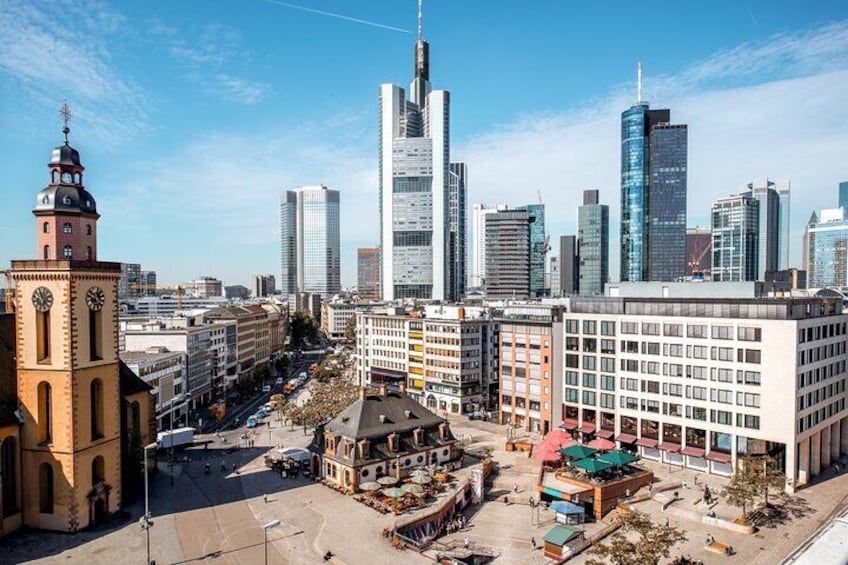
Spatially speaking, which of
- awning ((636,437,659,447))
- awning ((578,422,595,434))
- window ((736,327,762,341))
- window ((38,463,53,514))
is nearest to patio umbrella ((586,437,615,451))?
awning ((636,437,659,447))

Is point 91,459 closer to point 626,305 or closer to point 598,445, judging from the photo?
point 598,445

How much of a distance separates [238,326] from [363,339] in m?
32.3

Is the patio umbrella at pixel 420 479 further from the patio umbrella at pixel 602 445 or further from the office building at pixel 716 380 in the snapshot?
the office building at pixel 716 380

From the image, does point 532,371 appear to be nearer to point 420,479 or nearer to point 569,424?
point 569,424

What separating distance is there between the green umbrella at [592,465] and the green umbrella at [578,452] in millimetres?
1389

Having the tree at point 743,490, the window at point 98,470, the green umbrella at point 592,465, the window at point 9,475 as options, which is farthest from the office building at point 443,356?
the window at point 9,475

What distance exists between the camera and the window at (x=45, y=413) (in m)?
50.2

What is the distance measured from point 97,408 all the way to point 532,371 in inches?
2413

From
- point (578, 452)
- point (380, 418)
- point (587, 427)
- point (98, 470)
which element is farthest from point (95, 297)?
point (587, 427)

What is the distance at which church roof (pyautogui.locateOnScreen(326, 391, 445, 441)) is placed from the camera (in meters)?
65.6

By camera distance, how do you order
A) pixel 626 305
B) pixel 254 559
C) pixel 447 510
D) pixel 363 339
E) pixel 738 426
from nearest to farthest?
pixel 254 559 < pixel 447 510 < pixel 738 426 < pixel 626 305 < pixel 363 339

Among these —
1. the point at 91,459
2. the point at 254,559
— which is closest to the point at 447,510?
the point at 254,559

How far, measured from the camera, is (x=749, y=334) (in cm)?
6650

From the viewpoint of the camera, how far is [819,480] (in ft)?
220
